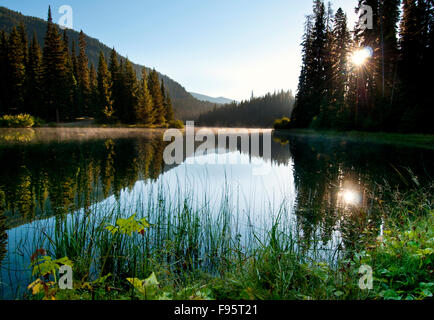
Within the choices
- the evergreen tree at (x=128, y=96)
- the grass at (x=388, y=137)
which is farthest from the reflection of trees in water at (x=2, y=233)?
the evergreen tree at (x=128, y=96)

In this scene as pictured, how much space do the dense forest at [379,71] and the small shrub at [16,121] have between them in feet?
132

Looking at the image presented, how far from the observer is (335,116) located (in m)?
30.2

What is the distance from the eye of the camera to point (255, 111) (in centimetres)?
11438

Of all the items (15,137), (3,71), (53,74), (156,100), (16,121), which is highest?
(3,71)

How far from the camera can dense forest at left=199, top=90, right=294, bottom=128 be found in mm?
108688

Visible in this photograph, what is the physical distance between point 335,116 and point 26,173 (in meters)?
30.6

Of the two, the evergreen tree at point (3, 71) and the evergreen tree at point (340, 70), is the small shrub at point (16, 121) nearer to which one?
the evergreen tree at point (3, 71)

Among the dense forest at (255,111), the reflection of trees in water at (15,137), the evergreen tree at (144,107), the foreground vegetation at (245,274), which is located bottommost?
the foreground vegetation at (245,274)

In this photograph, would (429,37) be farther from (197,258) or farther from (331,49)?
(197,258)

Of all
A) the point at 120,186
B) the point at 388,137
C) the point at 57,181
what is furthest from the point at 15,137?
the point at 388,137

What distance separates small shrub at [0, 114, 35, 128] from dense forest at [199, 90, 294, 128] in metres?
82.6

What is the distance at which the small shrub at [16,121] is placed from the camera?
3154 cm

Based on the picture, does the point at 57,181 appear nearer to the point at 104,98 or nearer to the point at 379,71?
the point at 379,71

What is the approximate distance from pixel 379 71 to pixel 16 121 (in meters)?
44.6
